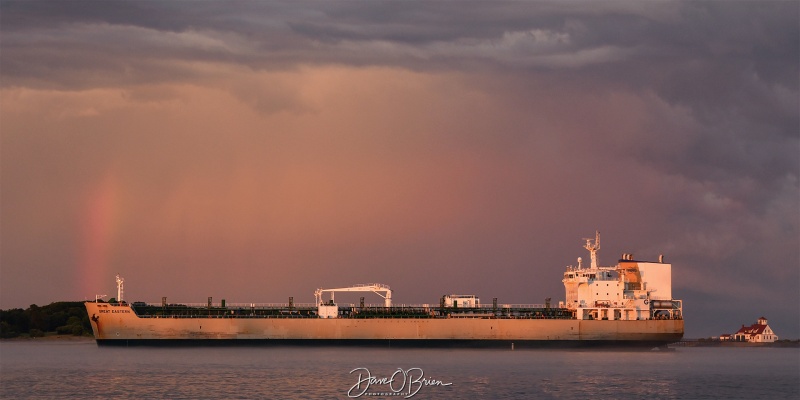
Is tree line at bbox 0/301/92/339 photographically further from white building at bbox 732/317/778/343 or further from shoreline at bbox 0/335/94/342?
white building at bbox 732/317/778/343

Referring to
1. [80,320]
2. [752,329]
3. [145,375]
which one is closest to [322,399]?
[145,375]

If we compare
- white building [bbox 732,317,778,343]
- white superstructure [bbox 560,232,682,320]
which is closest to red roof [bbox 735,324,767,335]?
white building [bbox 732,317,778,343]

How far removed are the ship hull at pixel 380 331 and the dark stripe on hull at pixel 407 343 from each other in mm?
79

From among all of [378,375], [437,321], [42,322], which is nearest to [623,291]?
[437,321]

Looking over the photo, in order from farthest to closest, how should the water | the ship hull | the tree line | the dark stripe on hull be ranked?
1. the tree line
2. the dark stripe on hull
3. the ship hull
4. the water

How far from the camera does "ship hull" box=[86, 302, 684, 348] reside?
81.6 meters

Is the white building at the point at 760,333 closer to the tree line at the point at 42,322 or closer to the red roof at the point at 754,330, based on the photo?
the red roof at the point at 754,330

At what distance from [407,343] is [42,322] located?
68.6m

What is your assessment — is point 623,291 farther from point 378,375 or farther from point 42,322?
point 42,322

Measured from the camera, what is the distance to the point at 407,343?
3300 inches

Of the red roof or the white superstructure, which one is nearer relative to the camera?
→ the white superstructure

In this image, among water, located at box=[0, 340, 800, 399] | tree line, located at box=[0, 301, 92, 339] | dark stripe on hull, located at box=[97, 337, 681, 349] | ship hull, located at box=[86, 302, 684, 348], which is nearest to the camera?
water, located at box=[0, 340, 800, 399]

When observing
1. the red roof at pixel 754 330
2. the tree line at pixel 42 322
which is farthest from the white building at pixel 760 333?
the tree line at pixel 42 322

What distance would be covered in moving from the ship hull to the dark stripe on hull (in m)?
0.08
